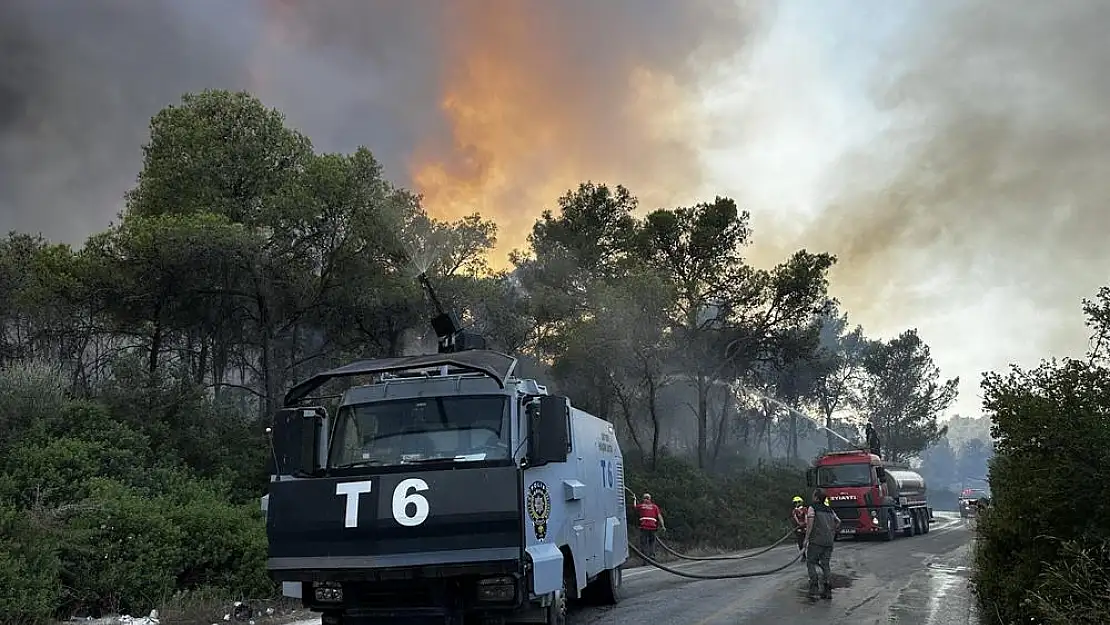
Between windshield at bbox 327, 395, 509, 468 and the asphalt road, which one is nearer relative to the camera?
windshield at bbox 327, 395, 509, 468

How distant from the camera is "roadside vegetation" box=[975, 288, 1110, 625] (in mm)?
6609

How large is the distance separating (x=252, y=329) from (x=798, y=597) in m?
18.8

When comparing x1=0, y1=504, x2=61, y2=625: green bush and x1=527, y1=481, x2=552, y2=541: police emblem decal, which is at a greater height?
x1=527, y1=481, x2=552, y2=541: police emblem decal

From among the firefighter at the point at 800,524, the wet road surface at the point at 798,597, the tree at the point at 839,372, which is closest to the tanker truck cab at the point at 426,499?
the wet road surface at the point at 798,597

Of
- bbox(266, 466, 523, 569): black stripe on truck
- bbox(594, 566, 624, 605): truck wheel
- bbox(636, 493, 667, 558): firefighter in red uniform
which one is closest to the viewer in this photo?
bbox(266, 466, 523, 569): black stripe on truck

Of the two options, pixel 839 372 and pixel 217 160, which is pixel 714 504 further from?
pixel 839 372

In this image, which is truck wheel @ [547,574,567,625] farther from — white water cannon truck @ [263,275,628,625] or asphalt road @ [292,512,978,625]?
asphalt road @ [292,512,978,625]

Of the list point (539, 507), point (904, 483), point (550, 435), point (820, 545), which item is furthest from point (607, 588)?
point (904, 483)

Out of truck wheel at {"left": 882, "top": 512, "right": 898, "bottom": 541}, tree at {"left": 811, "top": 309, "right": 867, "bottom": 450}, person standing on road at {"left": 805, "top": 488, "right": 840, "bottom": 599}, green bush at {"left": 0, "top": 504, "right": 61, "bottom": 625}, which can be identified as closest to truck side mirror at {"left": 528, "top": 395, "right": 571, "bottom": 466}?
green bush at {"left": 0, "top": 504, "right": 61, "bottom": 625}

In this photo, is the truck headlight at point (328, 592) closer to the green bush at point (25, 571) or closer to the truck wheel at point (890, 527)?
the green bush at point (25, 571)

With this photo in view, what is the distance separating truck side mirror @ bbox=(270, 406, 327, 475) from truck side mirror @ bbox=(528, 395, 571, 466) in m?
2.27

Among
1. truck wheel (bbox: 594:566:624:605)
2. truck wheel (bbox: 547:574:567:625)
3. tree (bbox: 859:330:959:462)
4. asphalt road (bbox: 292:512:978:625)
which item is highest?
tree (bbox: 859:330:959:462)

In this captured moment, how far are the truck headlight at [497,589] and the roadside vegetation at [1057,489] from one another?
4334 mm

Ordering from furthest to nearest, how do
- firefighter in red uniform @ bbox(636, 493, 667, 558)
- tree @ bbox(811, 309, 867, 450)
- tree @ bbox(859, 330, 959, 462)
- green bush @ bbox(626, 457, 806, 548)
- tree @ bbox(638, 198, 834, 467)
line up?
tree @ bbox(859, 330, 959, 462) → tree @ bbox(811, 309, 867, 450) → tree @ bbox(638, 198, 834, 467) → green bush @ bbox(626, 457, 806, 548) → firefighter in red uniform @ bbox(636, 493, 667, 558)
